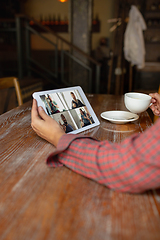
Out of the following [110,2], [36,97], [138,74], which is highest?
[110,2]

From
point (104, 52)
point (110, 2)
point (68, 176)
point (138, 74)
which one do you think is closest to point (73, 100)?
point (68, 176)

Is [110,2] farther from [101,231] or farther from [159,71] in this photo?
[101,231]

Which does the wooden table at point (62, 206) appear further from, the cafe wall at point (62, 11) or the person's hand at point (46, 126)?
the cafe wall at point (62, 11)

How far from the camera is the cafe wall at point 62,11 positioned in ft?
20.0

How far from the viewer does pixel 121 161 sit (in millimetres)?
465

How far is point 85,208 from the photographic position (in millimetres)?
412

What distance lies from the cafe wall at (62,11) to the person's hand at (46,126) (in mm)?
6133

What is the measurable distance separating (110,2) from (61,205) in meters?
6.68

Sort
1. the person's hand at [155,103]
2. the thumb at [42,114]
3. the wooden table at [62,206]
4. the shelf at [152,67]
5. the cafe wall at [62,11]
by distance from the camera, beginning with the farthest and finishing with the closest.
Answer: the cafe wall at [62,11]
the shelf at [152,67]
the person's hand at [155,103]
the thumb at [42,114]
the wooden table at [62,206]

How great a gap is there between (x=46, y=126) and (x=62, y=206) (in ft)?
0.97

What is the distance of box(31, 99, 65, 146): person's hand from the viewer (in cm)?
63

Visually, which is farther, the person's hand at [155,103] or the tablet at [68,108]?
the person's hand at [155,103]

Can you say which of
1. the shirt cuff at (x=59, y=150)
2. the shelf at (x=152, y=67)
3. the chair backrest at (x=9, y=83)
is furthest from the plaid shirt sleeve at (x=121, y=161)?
the shelf at (x=152, y=67)

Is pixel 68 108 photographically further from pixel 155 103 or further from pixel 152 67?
pixel 152 67
